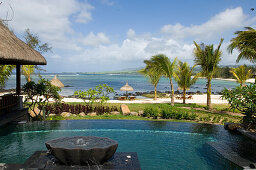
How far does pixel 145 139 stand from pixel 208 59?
8382mm

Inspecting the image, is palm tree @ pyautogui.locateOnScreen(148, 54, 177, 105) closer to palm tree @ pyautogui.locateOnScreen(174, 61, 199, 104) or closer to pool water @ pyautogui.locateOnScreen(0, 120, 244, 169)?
palm tree @ pyautogui.locateOnScreen(174, 61, 199, 104)

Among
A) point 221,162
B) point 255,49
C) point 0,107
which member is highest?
point 255,49

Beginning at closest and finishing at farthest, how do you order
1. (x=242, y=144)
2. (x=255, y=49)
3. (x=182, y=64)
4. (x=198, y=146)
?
1. (x=242, y=144)
2. (x=198, y=146)
3. (x=255, y=49)
4. (x=182, y=64)

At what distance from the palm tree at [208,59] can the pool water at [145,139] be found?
19.8ft

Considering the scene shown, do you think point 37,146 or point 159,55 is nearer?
point 37,146

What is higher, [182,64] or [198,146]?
[182,64]

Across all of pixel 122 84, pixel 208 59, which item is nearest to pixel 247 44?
pixel 208 59

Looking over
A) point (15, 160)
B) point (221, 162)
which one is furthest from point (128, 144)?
point (15, 160)

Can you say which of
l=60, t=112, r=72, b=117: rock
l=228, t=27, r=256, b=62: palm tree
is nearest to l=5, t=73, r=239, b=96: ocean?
l=228, t=27, r=256, b=62: palm tree

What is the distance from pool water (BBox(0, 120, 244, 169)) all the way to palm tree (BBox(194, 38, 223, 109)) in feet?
19.8

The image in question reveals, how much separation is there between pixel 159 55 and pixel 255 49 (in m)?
6.83

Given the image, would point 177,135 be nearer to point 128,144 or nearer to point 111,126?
point 128,144

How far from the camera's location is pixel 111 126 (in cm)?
784

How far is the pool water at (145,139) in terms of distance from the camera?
486 centimetres
